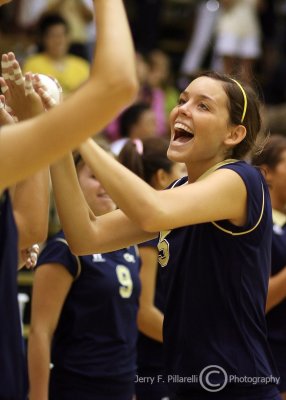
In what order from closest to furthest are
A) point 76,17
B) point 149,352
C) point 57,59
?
point 149,352
point 57,59
point 76,17

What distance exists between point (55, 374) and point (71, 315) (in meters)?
0.30

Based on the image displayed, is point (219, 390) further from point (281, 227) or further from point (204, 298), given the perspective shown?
point (281, 227)

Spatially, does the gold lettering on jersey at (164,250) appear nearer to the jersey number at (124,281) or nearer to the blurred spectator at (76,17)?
the jersey number at (124,281)

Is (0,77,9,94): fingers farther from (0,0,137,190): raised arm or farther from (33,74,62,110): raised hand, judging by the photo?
(0,0,137,190): raised arm

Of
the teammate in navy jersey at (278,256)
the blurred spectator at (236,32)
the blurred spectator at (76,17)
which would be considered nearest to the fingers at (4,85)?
→ the teammate in navy jersey at (278,256)

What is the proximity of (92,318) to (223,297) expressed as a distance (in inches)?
38.3

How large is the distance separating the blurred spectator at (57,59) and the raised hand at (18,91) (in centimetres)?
625

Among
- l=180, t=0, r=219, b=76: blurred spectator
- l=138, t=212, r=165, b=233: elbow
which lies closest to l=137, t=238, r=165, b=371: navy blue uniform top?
l=138, t=212, r=165, b=233: elbow

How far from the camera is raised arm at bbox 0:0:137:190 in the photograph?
212cm

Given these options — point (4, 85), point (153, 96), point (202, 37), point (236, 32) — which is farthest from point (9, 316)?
point (202, 37)

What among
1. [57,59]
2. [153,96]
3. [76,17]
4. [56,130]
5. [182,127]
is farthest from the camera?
[76,17]

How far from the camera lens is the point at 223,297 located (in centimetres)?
311

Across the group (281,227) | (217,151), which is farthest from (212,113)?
(281,227)

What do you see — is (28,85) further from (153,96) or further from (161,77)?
(161,77)
